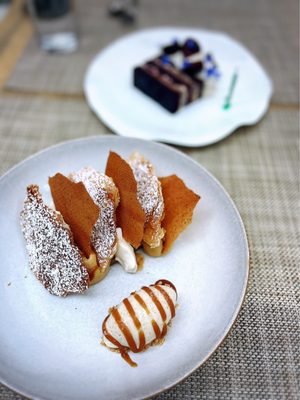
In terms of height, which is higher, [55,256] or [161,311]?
[55,256]

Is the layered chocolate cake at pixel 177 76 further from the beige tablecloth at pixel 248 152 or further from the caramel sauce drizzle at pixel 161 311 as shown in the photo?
the caramel sauce drizzle at pixel 161 311

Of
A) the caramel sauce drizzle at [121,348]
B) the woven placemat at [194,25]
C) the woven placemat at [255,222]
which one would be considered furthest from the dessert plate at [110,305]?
the woven placemat at [194,25]

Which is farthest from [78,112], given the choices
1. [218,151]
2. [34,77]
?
[218,151]

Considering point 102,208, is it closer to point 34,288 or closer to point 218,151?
point 34,288

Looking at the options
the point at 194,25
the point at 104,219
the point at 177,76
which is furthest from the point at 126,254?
the point at 194,25

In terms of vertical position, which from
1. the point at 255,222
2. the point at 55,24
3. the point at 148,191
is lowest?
the point at 255,222

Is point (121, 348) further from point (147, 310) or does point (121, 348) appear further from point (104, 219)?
point (104, 219)
